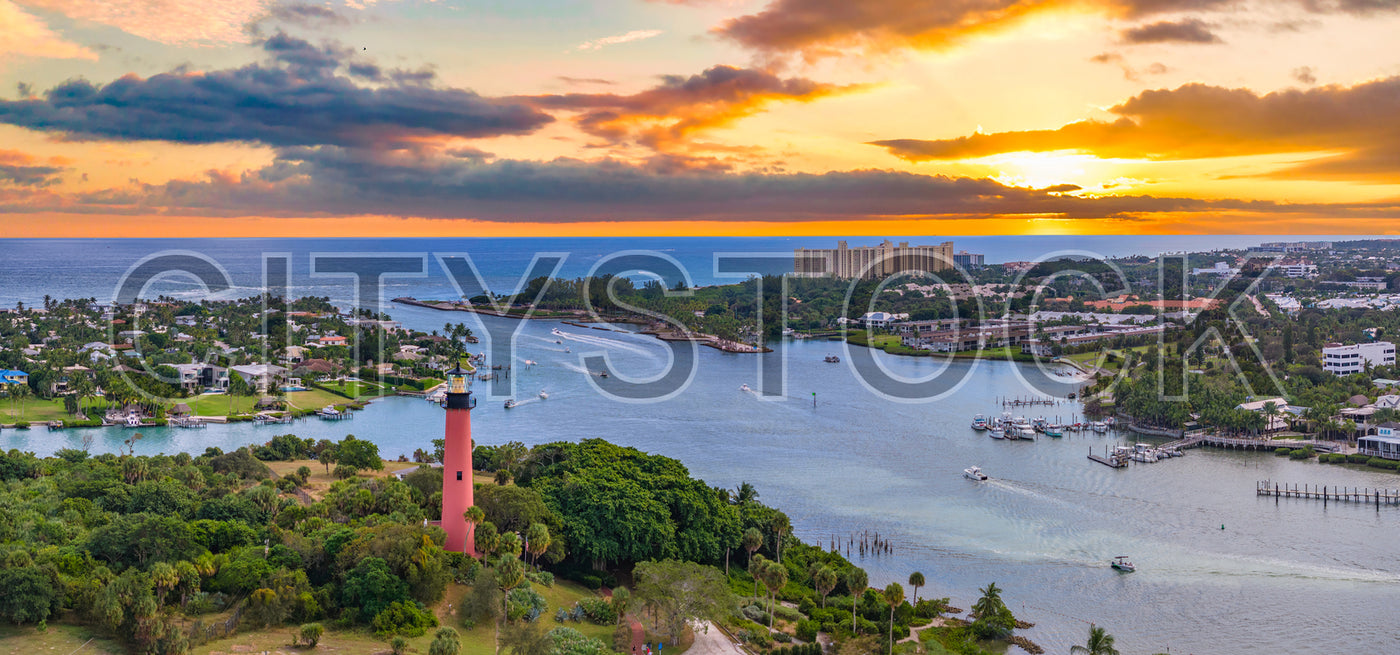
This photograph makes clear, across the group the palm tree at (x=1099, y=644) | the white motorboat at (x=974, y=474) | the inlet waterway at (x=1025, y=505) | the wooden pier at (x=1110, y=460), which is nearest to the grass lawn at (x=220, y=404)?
the inlet waterway at (x=1025, y=505)

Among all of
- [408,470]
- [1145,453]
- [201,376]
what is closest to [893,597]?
[408,470]

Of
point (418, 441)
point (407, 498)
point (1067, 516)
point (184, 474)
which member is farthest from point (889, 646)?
point (418, 441)

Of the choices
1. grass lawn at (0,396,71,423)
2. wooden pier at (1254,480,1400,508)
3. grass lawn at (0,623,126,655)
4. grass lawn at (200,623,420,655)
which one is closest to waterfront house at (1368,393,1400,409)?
wooden pier at (1254,480,1400,508)

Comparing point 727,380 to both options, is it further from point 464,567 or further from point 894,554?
point 464,567

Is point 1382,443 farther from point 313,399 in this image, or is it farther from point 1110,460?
point 313,399

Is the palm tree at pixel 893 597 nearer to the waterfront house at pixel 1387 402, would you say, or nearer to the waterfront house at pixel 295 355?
the waterfront house at pixel 1387 402

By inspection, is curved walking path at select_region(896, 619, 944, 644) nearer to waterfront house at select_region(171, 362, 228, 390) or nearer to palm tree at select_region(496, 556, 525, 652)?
palm tree at select_region(496, 556, 525, 652)

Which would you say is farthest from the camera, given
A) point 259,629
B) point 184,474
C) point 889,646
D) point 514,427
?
point 514,427
